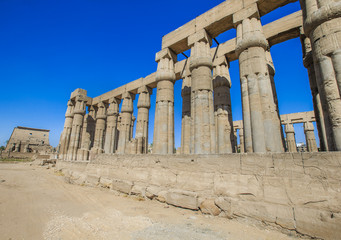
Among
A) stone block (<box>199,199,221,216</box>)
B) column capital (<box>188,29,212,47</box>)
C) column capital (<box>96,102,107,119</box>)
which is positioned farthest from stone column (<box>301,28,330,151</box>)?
column capital (<box>96,102,107,119</box>)

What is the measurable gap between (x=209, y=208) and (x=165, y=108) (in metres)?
6.53

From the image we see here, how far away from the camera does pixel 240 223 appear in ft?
12.5

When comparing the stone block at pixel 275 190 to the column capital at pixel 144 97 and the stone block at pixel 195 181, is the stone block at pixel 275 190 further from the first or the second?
the column capital at pixel 144 97

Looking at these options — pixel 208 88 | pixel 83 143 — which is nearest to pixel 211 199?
pixel 208 88

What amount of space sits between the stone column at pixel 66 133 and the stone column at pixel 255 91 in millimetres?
20875

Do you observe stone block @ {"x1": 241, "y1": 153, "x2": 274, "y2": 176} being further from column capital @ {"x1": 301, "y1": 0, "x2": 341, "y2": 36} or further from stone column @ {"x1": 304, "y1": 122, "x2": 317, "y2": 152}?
stone column @ {"x1": 304, "y1": 122, "x2": 317, "y2": 152}

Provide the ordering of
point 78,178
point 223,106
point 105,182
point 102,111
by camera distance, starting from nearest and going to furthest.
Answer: point 105,182
point 78,178
point 223,106
point 102,111

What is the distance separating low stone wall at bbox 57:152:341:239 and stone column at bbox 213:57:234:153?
21.8 feet

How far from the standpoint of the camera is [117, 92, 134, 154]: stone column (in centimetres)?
1705

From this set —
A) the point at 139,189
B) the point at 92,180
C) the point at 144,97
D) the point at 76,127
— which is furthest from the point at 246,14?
the point at 76,127

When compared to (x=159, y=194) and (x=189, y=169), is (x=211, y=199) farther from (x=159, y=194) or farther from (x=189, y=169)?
(x=159, y=194)

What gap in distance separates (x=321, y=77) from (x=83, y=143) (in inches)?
943

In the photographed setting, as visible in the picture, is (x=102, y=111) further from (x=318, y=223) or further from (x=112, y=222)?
(x=318, y=223)

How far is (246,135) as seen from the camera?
6824 millimetres
